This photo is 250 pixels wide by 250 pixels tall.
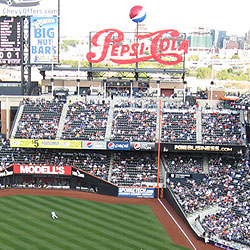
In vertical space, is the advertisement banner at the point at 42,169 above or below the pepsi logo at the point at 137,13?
below

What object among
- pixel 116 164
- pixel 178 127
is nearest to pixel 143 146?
pixel 116 164

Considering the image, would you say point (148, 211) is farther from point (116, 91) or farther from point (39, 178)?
point (116, 91)

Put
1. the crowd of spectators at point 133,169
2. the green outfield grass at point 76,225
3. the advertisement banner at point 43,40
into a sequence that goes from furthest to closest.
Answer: the advertisement banner at point 43,40, the crowd of spectators at point 133,169, the green outfield grass at point 76,225

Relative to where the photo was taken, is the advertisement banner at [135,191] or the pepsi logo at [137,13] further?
the pepsi logo at [137,13]

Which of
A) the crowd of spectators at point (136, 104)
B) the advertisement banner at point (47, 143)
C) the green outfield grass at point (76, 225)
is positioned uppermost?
the crowd of spectators at point (136, 104)

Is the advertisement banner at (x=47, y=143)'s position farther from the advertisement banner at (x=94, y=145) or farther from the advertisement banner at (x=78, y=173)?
the advertisement banner at (x=78, y=173)

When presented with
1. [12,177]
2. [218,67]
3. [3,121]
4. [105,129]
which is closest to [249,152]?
[105,129]

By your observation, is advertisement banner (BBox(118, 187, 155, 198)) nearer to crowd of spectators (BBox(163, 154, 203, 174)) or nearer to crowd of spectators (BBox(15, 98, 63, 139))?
crowd of spectators (BBox(163, 154, 203, 174))

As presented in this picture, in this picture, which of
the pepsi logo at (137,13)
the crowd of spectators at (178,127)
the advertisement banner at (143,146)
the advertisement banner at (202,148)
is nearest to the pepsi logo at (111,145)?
the advertisement banner at (143,146)
